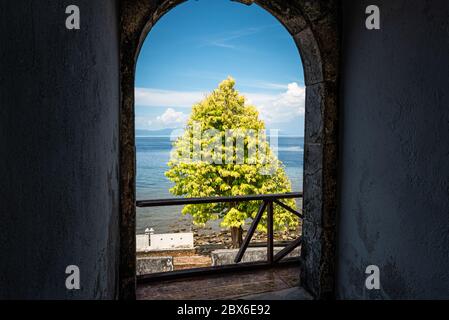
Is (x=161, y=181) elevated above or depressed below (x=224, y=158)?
below

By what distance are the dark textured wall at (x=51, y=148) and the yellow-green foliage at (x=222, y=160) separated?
9.94 meters

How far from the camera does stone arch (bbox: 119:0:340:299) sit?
6.86 feet

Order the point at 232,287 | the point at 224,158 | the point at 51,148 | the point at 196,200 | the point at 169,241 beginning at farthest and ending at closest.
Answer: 1. the point at 169,241
2. the point at 224,158
3. the point at 196,200
4. the point at 232,287
5. the point at 51,148

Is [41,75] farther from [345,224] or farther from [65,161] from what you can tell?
[345,224]

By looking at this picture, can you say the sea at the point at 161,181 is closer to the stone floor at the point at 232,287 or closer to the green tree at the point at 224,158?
the green tree at the point at 224,158

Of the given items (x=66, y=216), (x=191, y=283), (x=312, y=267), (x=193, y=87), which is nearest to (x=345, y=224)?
(x=312, y=267)

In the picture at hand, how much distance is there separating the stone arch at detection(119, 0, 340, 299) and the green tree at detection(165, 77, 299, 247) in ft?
28.5

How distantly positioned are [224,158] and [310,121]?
361 inches

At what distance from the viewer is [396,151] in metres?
1.76

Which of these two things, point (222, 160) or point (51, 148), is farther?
point (222, 160)

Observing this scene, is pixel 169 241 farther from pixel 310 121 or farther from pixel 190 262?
pixel 310 121

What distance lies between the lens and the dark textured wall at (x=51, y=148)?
1.92 feet

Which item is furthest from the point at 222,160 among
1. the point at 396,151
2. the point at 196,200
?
the point at 396,151

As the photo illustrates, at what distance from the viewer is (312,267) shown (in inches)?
100
